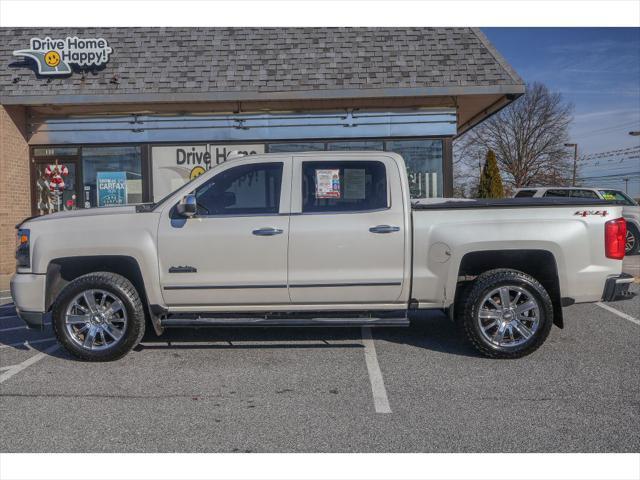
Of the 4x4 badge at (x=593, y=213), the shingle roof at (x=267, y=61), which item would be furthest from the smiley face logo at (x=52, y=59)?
the 4x4 badge at (x=593, y=213)

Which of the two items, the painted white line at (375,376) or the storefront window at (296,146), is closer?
the painted white line at (375,376)

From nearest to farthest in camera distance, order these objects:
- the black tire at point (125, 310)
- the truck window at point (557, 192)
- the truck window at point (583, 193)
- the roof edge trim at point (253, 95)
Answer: the black tire at point (125, 310) < the roof edge trim at point (253, 95) < the truck window at point (583, 193) < the truck window at point (557, 192)

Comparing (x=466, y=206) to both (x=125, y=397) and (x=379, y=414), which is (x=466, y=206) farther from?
(x=125, y=397)

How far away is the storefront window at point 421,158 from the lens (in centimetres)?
1262

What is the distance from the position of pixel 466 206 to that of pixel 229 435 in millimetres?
3021

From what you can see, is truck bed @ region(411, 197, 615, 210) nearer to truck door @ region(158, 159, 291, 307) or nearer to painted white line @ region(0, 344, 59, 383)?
truck door @ region(158, 159, 291, 307)

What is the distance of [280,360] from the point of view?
18.4ft

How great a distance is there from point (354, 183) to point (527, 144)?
160 feet

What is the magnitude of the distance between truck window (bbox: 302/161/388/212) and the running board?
41.6 inches

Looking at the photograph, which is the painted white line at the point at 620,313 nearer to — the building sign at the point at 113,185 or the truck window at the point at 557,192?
the truck window at the point at 557,192

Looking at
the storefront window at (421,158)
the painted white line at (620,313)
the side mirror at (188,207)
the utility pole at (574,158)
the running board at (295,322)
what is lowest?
the painted white line at (620,313)

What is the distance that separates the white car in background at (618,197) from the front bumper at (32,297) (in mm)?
10739

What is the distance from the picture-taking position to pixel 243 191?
574 centimetres

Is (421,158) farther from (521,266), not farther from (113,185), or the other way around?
(521,266)
